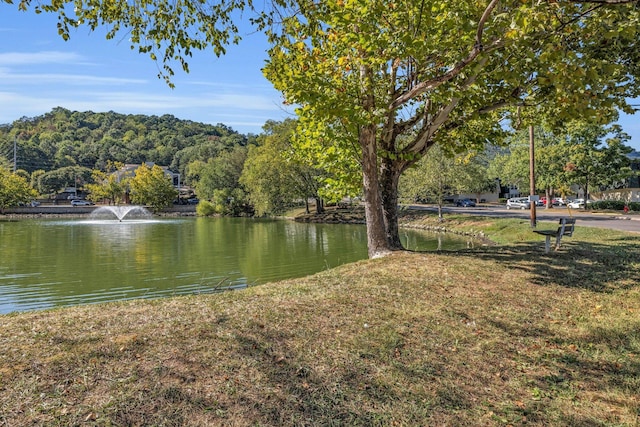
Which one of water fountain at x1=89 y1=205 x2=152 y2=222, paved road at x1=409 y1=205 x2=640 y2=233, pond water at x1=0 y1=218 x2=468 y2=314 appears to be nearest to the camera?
pond water at x1=0 y1=218 x2=468 y2=314

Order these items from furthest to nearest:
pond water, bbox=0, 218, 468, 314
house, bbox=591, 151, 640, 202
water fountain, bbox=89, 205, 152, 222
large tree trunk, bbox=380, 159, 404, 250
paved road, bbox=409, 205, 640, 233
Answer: water fountain, bbox=89, 205, 152, 222 → house, bbox=591, 151, 640, 202 → paved road, bbox=409, 205, 640, 233 → pond water, bbox=0, 218, 468, 314 → large tree trunk, bbox=380, 159, 404, 250

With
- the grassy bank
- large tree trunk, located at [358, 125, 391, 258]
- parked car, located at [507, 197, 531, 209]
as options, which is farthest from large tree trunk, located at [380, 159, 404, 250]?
parked car, located at [507, 197, 531, 209]

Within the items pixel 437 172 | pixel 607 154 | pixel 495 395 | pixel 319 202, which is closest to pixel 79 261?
pixel 495 395

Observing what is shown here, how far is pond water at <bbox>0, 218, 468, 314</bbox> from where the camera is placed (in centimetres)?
1189

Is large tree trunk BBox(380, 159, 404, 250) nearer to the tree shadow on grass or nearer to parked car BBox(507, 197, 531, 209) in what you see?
the tree shadow on grass

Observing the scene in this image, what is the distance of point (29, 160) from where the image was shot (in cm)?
9456

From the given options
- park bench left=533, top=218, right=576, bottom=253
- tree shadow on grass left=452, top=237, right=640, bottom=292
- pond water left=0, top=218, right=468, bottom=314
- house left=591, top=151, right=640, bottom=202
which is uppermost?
house left=591, top=151, right=640, bottom=202

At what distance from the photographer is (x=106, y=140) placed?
12381 centimetres

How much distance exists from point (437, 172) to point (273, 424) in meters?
28.9

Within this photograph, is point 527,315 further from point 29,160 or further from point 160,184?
point 29,160

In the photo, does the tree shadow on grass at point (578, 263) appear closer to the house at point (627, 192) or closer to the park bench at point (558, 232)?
the park bench at point (558, 232)

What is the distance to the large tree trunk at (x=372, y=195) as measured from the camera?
1023 cm

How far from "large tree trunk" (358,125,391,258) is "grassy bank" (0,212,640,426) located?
10.6ft

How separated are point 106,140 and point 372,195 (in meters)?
131
